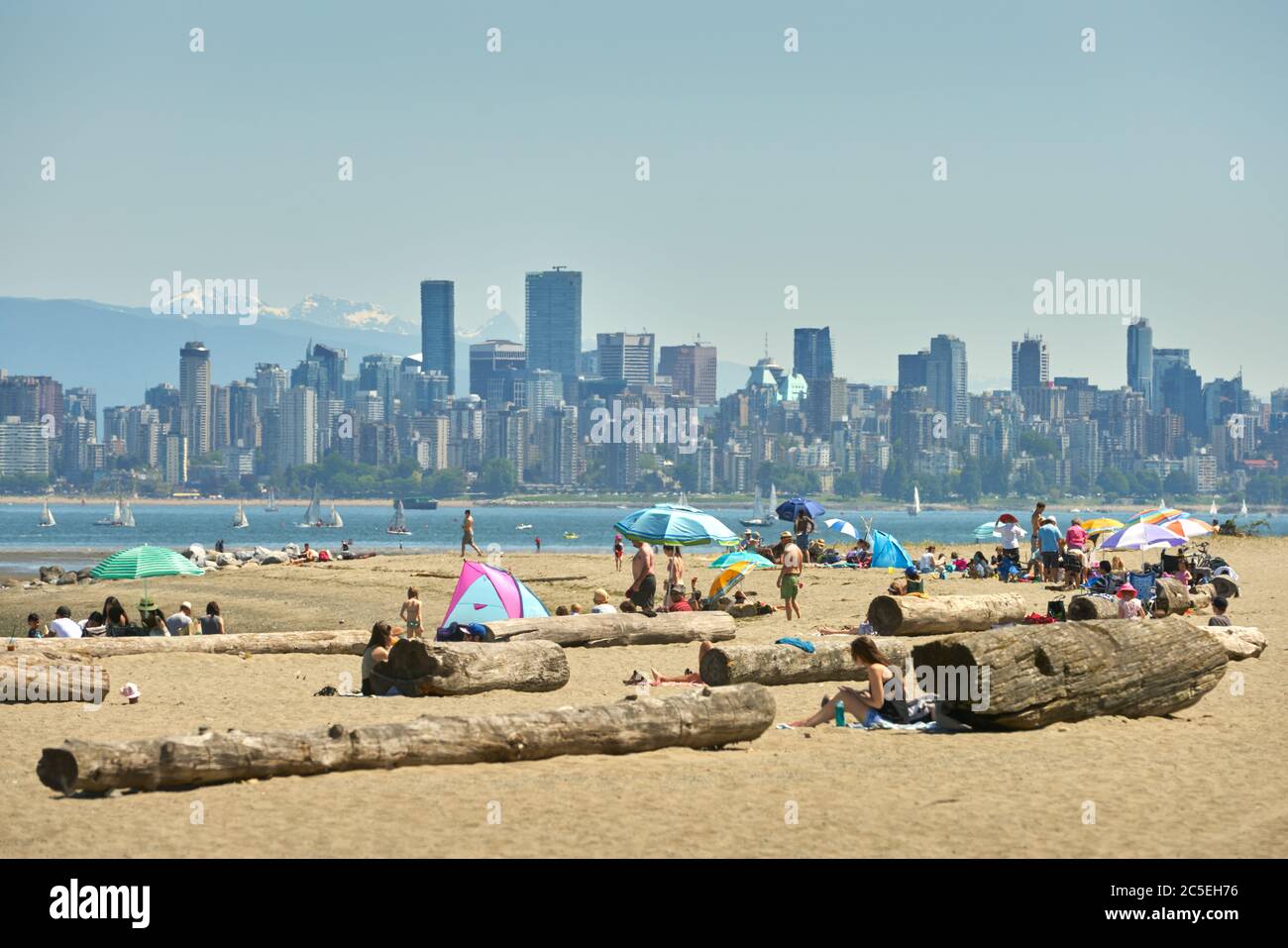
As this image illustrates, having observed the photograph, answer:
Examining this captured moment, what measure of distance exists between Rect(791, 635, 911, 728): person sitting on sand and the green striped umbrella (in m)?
13.7

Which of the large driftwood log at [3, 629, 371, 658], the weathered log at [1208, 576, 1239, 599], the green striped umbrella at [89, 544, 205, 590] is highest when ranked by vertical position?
the green striped umbrella at [89, 544, 205, 590]

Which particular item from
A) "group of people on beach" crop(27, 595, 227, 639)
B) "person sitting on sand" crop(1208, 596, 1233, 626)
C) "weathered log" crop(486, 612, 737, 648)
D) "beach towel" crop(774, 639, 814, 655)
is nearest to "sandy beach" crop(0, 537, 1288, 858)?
"beach towel" crop(774, 639, 814, 655)

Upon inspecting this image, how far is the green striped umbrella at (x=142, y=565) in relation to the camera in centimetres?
2444

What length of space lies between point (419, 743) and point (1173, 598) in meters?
15.8

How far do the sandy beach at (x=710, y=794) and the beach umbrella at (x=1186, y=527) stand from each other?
13584 mm

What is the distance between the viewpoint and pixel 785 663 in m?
17.0

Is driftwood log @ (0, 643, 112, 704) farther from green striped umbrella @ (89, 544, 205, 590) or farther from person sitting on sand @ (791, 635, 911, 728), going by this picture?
green striped umbrella @ (89, 544, 205, 590)

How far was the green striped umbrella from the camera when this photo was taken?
80.2ft

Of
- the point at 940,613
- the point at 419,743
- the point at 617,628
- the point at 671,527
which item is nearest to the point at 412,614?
the point at 617,628

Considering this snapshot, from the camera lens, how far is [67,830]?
990 cm

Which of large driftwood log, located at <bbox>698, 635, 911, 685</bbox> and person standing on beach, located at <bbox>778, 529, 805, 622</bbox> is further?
person standing on beach, located at <bbox>778, 529, 805, 622</bbox>

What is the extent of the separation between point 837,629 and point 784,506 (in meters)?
18.5

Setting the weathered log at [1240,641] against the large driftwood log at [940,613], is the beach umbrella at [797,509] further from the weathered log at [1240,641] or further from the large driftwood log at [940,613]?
the weathered log at [1240,641]
